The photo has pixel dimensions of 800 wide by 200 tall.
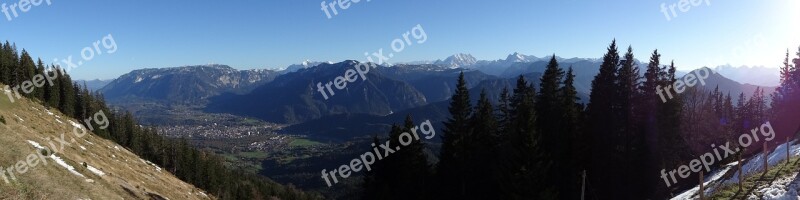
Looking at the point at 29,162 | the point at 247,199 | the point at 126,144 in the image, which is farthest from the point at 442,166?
the point at 126,144

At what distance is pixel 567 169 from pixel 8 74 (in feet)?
395

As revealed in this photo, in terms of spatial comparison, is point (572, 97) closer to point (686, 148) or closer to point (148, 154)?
point (686, 148)

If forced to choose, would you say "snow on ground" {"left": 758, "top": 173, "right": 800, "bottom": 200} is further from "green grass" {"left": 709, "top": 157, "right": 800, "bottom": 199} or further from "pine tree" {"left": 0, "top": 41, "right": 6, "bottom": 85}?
"pine tree" {"left": 0, "top": 41, "right": 6, "bottom": 85}

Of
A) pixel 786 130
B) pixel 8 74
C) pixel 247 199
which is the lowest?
pixel 247 199

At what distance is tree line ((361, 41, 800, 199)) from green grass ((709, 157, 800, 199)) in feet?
47.1

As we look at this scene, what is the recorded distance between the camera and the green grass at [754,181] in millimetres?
26703

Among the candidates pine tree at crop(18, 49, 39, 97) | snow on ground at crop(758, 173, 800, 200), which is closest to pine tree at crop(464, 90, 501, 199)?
snow on ground at crop(758, 173, 800, 200)

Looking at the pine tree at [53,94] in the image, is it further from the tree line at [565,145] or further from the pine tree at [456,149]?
the pine tree at [456,149]

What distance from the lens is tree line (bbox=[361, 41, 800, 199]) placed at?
141ft

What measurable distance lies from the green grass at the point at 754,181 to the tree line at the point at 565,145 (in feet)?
47.1

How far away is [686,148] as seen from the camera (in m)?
53.1

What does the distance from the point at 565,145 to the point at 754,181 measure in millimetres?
17725

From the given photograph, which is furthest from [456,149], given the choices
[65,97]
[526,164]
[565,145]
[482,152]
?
[65,97]

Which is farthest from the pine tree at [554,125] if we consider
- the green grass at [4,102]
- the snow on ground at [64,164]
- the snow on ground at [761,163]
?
the green grass at [4,102]
